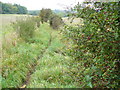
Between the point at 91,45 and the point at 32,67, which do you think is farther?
the point at 32,67

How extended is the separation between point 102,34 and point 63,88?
7.13 ft

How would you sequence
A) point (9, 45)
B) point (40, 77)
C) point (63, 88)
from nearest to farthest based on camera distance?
1. point (63, 88)
2. point (40, 77)
3. point (9, 45)

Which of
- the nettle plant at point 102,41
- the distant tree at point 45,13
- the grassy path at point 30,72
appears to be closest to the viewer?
the nettle plant at point 102,41

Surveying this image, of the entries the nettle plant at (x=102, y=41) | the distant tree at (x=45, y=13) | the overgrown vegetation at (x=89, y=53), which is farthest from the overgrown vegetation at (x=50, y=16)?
the nettle plant at (x=102, y=41)

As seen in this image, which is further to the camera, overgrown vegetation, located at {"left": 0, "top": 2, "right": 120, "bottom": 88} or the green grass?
the green grass

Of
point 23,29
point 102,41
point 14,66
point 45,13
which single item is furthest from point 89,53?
point 45,13

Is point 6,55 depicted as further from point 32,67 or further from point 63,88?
point 63,88

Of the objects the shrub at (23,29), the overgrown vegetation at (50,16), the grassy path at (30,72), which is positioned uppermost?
the overgrown vegetation at (50,16)

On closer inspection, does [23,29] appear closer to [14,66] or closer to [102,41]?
[14,66]

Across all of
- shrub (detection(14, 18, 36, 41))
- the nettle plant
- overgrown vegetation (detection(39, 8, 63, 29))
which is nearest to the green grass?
shrub (detection(14, 18, 36, 41))

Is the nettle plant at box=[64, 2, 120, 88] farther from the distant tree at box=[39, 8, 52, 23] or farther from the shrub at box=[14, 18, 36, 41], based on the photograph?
the distant tree at box=[39, 8, 52, 23]

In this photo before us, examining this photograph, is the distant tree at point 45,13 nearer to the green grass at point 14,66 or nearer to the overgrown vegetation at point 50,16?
the overgrown vegetation at point 50,16

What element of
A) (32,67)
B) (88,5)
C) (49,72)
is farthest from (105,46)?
(32,67)

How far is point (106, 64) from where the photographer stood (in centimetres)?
213
